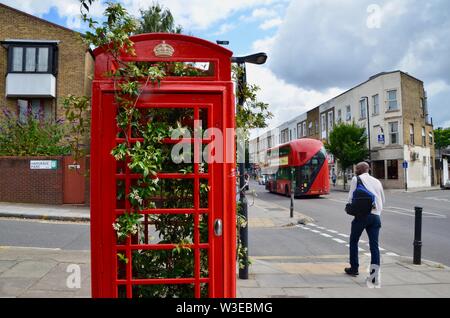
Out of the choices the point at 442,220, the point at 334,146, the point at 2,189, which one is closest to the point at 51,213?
the point at 2,189

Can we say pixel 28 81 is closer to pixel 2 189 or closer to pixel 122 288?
pixel 2 189

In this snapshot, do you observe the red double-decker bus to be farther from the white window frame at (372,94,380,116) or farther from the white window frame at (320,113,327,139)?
the white window frame at (320,113,327,139)

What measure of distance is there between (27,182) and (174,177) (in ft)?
51.9

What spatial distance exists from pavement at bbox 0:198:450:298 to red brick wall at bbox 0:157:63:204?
9250 millimetres

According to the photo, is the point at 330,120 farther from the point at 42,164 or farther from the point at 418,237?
the point at 418,237

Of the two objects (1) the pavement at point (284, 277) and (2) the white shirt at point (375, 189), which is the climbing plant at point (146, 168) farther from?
(2) the white shirt at point (375, 189)

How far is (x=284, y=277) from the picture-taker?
19.9 ft

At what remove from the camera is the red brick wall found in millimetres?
16250

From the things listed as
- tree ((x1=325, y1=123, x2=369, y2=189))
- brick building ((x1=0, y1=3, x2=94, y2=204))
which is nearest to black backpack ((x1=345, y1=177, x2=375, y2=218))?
brick building ((x1=0, y1=3, x2=94, y2=204))

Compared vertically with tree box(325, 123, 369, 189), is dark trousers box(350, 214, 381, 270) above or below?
below

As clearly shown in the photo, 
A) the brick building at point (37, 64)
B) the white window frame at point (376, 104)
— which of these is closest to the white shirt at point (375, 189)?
the brick building at point (37, 64)

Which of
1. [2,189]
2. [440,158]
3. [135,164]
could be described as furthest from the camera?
[440,158]

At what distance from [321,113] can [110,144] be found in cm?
5199

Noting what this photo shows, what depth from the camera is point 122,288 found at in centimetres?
306
